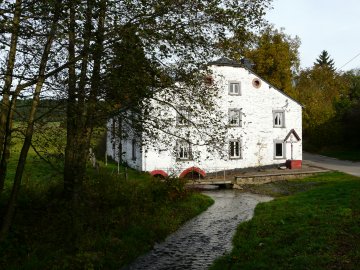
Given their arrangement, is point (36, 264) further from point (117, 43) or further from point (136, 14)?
point (136, 14)

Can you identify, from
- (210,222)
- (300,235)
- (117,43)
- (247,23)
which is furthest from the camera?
(210,222)

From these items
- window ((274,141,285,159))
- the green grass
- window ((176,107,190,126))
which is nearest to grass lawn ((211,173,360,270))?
the green grass

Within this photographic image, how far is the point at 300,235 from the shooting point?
12.0m

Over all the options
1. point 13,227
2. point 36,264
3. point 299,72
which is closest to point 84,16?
point 36,264

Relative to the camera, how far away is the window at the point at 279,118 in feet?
125

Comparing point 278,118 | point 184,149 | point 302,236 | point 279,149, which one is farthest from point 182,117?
point 278,118

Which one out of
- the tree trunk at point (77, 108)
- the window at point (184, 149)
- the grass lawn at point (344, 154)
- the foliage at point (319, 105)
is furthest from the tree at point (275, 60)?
the tree trunk at point (77, 108)

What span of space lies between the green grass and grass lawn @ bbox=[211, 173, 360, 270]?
2.97 meters

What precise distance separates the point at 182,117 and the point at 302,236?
5148 mm

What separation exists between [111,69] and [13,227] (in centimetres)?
568

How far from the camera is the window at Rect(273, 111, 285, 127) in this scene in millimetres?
38219

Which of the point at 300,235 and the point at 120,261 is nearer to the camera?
the point at 120,261

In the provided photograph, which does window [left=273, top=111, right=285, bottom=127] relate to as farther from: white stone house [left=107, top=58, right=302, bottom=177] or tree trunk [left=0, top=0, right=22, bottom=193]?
tree trunk [left=0, top=0, right=22, bottom=193]

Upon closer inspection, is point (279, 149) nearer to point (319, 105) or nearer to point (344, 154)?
point (344, 154)
